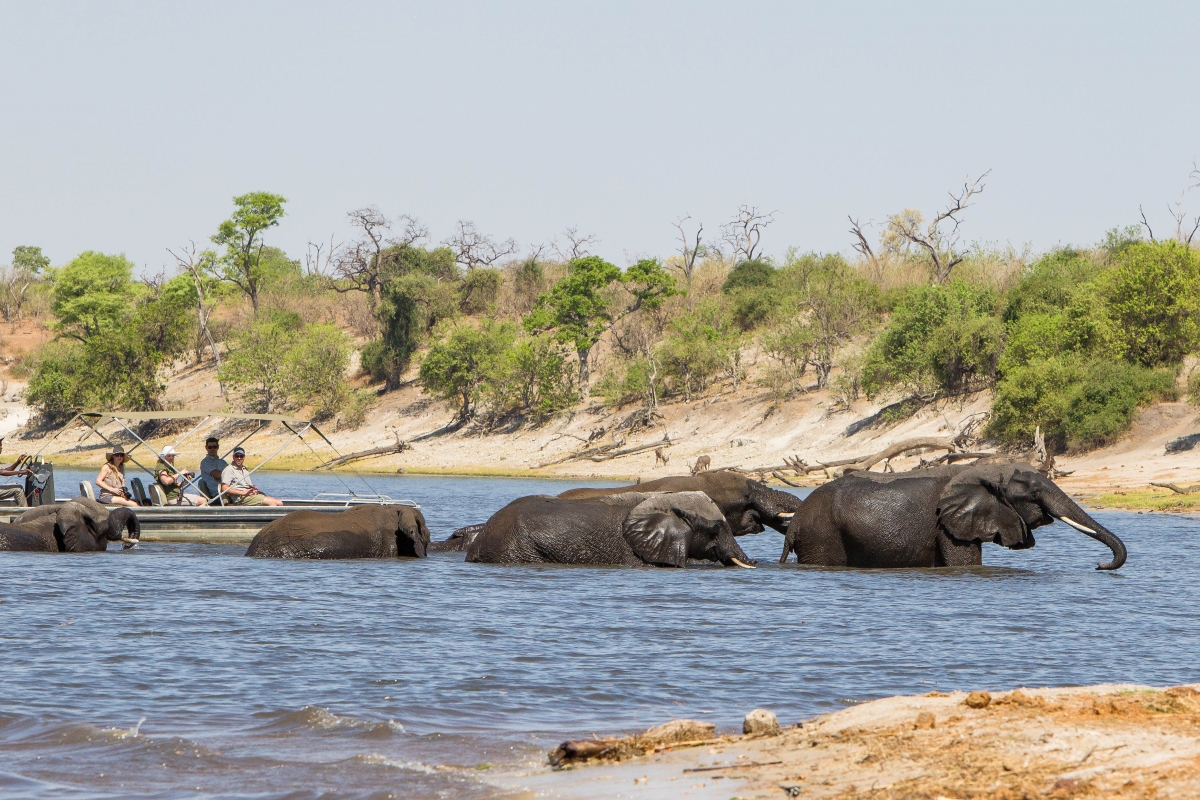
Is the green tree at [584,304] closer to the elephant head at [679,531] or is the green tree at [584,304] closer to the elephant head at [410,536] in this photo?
the elephant head at [410,536]

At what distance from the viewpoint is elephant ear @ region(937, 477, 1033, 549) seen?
53.6 feet

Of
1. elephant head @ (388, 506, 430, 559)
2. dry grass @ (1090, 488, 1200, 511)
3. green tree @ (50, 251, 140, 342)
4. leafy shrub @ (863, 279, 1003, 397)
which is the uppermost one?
green tree @ (50, 251, 140, 342)

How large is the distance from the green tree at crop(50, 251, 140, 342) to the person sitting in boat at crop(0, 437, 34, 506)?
53.2 meters

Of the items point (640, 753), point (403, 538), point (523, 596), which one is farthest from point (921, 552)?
point (640, 753)

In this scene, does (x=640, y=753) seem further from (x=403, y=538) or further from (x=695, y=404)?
(x=695, y=404)

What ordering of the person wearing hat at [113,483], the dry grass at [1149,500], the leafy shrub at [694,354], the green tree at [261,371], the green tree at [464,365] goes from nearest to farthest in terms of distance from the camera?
the person wearing hat at [113,483], the dry grass at [1149,500], the leafy shrub at [694,354], the green tree at [464,365], the green tree at [261,371]

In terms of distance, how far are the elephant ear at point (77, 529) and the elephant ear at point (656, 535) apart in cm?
696

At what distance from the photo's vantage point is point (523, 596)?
46.0 ft

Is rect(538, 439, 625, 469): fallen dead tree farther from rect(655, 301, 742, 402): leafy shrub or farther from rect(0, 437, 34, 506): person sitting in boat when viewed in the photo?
rect(0, 437, 34, 506): person sitting in boat

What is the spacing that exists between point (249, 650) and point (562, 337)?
148 feet

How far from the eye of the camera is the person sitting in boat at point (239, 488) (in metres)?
19.9

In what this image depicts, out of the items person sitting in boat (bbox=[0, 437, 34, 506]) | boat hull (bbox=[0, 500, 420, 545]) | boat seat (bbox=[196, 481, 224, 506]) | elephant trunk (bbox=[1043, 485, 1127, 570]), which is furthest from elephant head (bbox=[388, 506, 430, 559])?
elephant trunk (bbox=[1043, 485, 1127, 570])

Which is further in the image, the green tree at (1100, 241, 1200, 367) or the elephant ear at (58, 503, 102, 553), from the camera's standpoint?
the green tree at (1100, 241, 1200, 367)

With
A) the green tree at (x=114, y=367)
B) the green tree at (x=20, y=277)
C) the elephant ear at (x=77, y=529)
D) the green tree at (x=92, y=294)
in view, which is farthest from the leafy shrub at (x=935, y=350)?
the green tree at (x=20, y=277)
